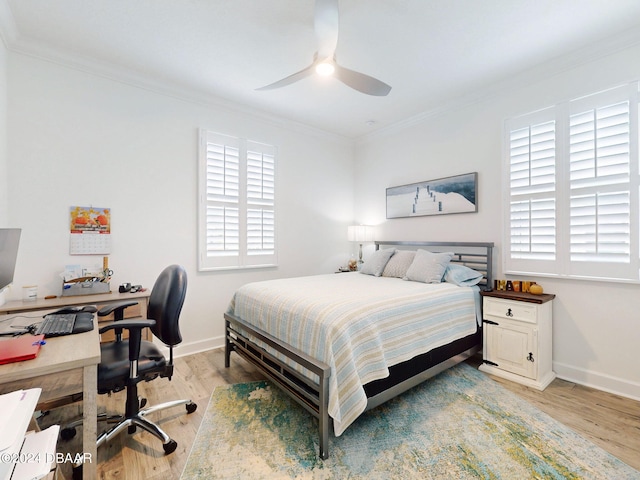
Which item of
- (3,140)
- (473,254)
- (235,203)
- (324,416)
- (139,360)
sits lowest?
(324,416)

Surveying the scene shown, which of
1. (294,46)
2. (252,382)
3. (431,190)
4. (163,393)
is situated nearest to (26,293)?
(163,393)

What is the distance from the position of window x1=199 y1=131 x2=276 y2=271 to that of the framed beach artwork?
171 cm

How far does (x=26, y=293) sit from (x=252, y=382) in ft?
6.52

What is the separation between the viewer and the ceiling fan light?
6.97ft

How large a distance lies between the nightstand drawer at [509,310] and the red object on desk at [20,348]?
318 centimetres

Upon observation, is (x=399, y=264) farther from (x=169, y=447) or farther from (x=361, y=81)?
(x=169, y=447)

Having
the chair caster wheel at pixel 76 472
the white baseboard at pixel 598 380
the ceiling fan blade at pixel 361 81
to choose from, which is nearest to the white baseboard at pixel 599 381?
the white baseboard at pixel 598 380

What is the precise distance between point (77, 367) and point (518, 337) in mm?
3092

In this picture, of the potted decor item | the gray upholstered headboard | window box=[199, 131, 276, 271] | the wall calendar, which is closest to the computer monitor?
the wall calendar

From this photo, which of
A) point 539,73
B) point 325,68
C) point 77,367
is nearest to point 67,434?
point 77,367

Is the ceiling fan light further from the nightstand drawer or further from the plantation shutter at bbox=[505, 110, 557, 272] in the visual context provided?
the nightstand drawer

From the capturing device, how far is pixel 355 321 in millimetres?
1894

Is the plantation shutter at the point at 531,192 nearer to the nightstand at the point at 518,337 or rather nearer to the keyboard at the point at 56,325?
the nightstand at the point at 518,337

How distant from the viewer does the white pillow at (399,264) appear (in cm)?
333
